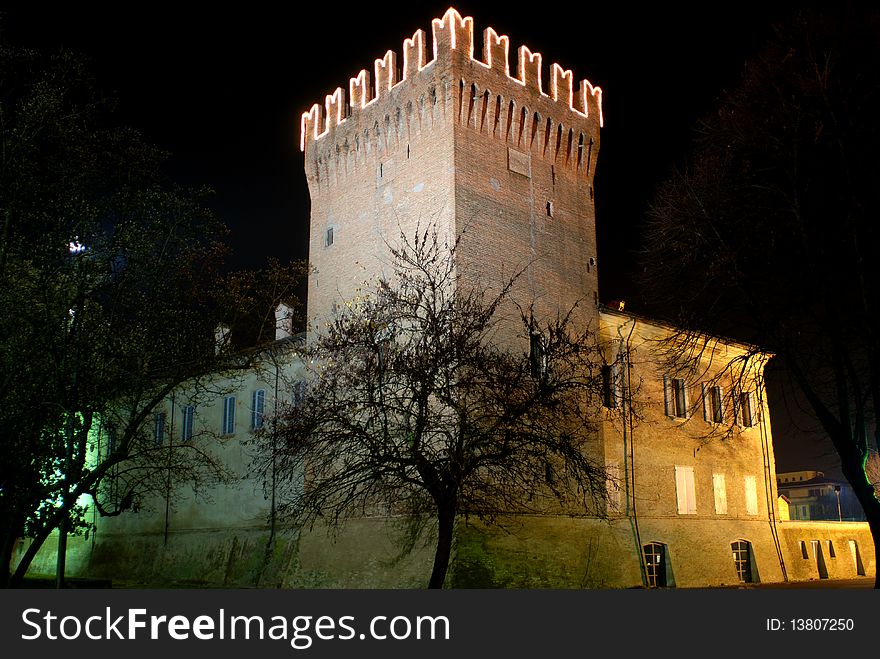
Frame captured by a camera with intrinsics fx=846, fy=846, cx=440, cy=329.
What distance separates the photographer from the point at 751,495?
103ft

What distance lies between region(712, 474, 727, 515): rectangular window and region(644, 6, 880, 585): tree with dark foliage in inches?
607

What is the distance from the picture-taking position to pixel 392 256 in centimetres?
2425

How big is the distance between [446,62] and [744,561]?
1975 centimetres

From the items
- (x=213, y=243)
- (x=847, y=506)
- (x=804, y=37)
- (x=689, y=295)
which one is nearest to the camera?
(x=804, y=37)

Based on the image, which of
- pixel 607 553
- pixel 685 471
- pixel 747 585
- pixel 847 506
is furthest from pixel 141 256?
pixel 847 506

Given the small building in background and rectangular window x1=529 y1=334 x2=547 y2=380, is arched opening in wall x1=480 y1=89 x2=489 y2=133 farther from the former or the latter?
the small building in background

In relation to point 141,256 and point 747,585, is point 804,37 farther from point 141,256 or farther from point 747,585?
point 747,585

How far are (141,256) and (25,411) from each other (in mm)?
3862

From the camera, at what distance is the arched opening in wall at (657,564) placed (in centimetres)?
2562

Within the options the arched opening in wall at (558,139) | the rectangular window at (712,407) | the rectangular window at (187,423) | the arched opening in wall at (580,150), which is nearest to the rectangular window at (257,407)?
the rectangular window at (187,423)

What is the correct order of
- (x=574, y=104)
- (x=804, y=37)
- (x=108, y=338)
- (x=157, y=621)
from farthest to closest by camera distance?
(x=574, y=104)
(x=108, y=338)
(x=804, y=37)
(x=157, y=621)

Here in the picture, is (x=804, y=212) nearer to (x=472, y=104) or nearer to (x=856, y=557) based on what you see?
(x=472, y=104)

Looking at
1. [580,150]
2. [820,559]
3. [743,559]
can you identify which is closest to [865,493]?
[580,150]

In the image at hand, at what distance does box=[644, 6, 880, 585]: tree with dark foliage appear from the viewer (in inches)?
518
